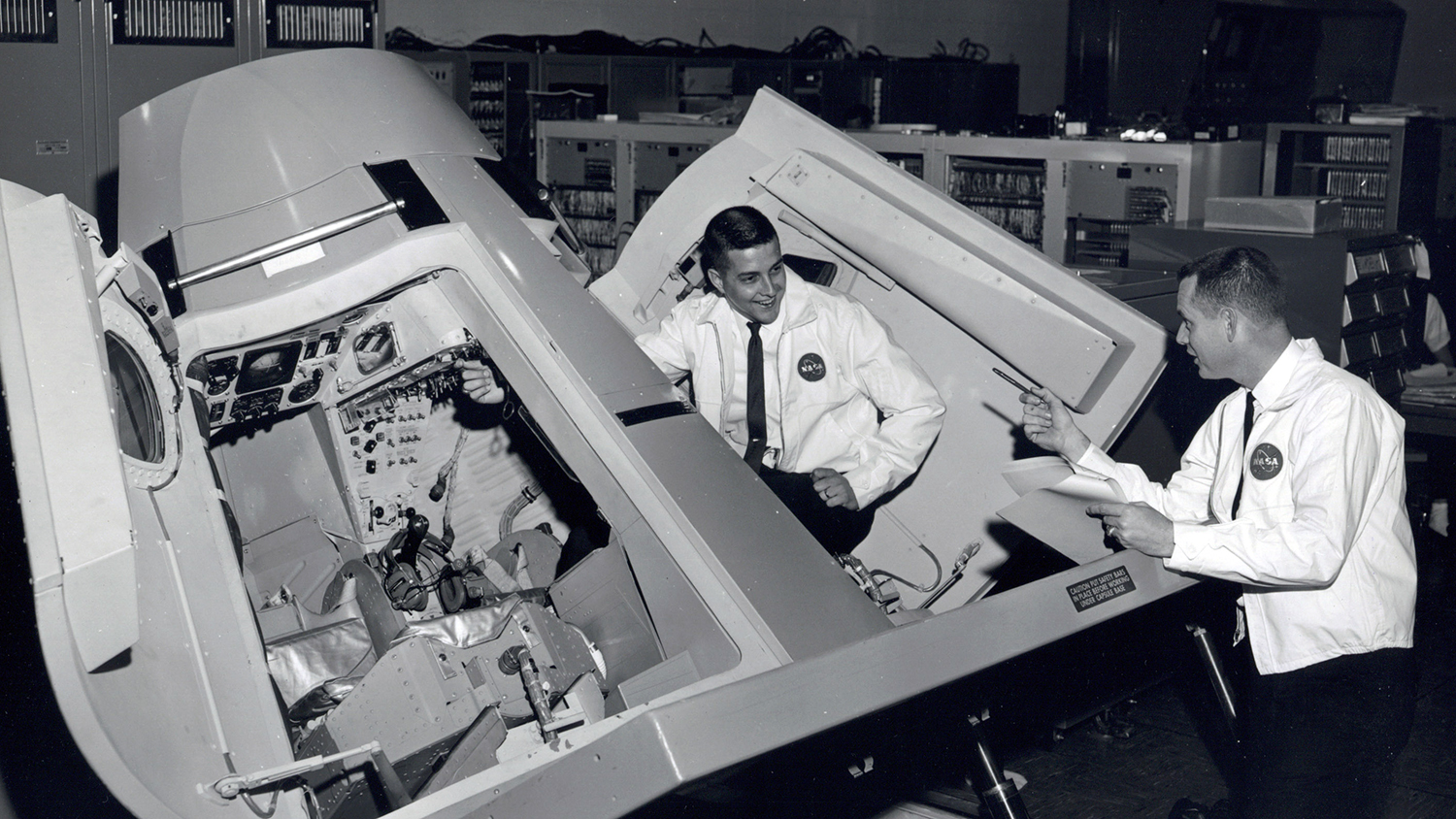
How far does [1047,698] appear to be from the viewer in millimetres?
3240

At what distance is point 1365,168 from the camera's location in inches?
195

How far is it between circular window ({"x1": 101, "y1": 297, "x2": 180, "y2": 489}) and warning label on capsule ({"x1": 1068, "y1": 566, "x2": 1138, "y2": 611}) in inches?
64.8

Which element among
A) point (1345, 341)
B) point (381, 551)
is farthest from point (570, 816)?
point (1345, 341)

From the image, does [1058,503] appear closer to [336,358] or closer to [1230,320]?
[1230,320]

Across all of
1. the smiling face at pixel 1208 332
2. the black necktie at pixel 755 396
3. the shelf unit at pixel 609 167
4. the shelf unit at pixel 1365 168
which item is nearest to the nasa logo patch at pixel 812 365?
the black necktie at pixel 755 396

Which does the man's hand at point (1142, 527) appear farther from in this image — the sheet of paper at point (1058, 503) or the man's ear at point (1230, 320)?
the man's ear at point (1230, 320)

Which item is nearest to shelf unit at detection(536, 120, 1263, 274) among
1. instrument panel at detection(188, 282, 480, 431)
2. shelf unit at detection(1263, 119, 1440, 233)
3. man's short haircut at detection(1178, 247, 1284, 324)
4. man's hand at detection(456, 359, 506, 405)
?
shelf unit at detection(1263, 119, 1440, 233)

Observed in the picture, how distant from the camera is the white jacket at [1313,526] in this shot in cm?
207

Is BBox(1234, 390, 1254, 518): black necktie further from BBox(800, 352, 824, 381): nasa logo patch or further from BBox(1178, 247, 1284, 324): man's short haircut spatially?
BBox(800, 352, 824, 381): nasa logo patch

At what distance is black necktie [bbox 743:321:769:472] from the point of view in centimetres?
345

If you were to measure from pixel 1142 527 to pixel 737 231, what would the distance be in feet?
4.94

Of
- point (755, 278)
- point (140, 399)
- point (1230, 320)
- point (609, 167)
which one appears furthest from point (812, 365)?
point (609, 167)

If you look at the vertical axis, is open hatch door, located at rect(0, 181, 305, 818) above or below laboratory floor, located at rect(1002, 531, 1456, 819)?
above

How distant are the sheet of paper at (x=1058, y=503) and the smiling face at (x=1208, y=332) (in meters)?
0.29
